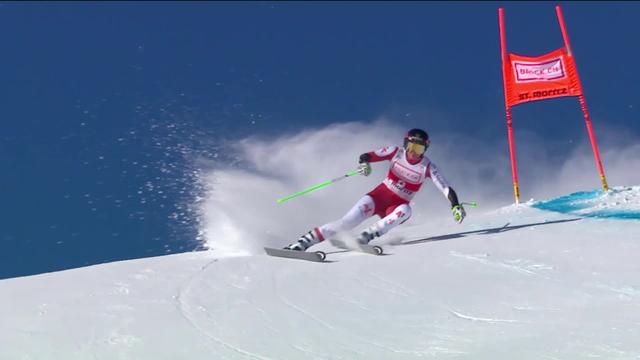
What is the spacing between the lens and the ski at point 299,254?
6.27m

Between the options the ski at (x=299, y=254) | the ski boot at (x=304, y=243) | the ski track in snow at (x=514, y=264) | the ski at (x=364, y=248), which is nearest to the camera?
the ski track in snow at (x=514, y=264)

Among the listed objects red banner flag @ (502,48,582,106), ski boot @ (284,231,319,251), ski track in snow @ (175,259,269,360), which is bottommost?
ski track in snow @ (175,259,269,360)

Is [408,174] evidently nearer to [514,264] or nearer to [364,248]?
[364,248]

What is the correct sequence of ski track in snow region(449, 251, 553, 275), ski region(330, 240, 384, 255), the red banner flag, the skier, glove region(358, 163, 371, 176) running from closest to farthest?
ski track in snow region(449, 251, 553, 275) → ski region(330, 240, 384, 255) → the skier → glove region(358, 163, 371, 176) → the red banner flag

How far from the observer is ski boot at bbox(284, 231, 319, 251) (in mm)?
6811

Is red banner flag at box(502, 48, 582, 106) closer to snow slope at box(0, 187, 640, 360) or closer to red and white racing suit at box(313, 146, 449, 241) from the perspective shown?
red and white racing suit at box(313, 146, 449, 241)

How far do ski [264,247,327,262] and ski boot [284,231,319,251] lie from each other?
0.28m

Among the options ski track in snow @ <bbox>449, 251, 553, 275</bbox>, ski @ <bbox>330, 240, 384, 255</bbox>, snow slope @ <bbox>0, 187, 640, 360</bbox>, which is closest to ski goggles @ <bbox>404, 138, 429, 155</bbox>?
snow slope @ <bbox>0, 187, 640, 360</bbox>

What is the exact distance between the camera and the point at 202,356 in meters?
3.77

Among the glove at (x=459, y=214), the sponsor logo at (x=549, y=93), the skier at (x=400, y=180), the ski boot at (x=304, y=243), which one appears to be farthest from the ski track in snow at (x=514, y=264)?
the sponsor logo at (x=549, y=93)

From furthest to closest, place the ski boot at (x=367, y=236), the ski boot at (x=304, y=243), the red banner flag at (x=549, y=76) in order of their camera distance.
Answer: the red banner flag at (x=549, y=76) < the ski boot at (x=367, y=236) < the ski boot at (x=304, y=243)

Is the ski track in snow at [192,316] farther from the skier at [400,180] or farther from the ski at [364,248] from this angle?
the skier at [400,180]

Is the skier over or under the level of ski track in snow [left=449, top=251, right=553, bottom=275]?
over

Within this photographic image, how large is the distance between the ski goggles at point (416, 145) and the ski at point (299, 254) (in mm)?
1648
